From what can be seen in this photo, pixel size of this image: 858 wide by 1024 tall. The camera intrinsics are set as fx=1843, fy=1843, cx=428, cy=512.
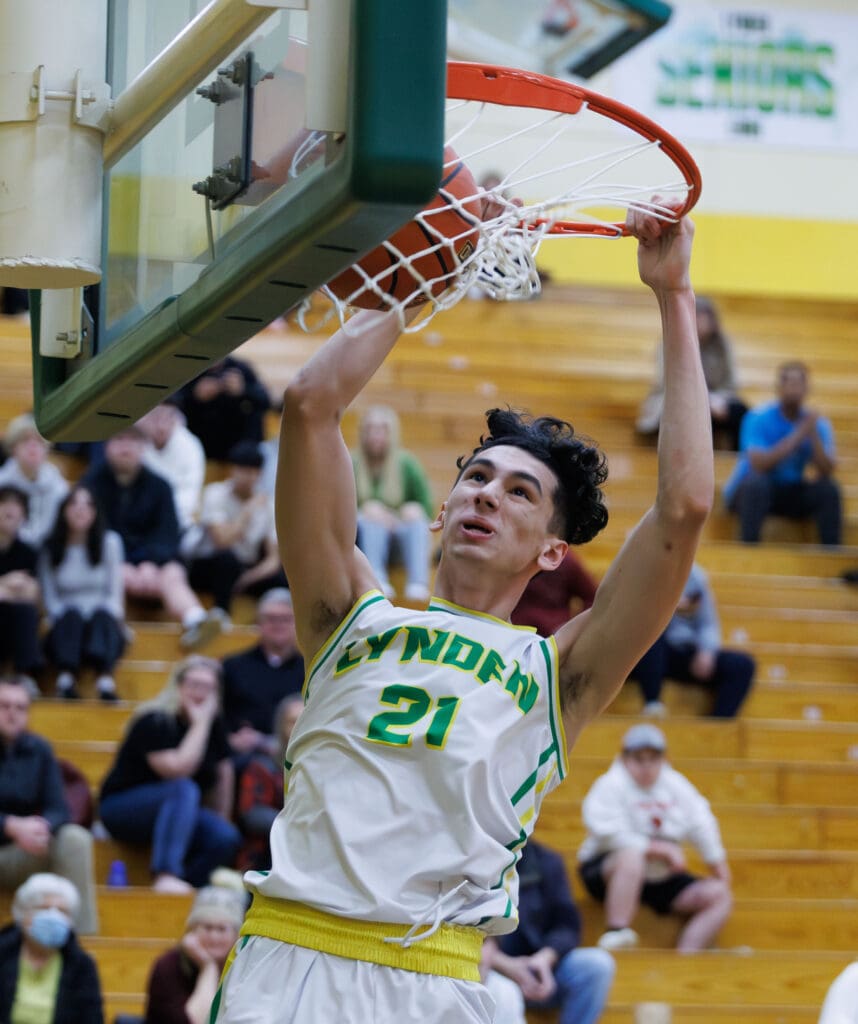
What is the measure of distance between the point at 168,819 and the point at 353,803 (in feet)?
15.5

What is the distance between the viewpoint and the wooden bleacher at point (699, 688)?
7.97 metres

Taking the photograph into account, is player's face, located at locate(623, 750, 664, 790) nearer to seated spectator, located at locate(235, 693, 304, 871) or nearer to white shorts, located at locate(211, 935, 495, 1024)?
seated spectator, located at locate(235, 693, 304, 871)

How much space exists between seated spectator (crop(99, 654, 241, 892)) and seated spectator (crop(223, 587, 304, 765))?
36 centimetres

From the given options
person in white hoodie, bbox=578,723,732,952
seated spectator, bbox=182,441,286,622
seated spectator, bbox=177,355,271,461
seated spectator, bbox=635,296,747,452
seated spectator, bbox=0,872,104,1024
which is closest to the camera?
seated spectator, bbox=0,872,104,1024

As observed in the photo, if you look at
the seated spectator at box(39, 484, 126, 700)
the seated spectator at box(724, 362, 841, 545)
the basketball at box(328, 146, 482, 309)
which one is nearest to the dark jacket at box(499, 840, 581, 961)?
the seated spectator at box(39, 484, 126, 700)

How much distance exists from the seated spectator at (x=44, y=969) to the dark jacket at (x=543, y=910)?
1.75 m

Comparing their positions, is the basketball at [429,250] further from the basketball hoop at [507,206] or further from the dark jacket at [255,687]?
the dark jacket at [255,687]

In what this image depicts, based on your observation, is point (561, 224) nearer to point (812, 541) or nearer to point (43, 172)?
point (43, 172)

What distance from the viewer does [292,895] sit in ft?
11.0

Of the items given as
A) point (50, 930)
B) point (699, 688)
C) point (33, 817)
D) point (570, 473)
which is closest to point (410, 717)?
point (570, 473)

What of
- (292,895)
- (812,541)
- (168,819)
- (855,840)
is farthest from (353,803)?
(812,541)

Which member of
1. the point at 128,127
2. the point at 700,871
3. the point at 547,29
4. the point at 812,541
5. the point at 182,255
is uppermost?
the point at 547,29

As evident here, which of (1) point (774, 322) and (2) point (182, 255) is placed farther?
(1) point (774, 322)

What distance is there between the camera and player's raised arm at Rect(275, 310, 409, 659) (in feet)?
11.4
